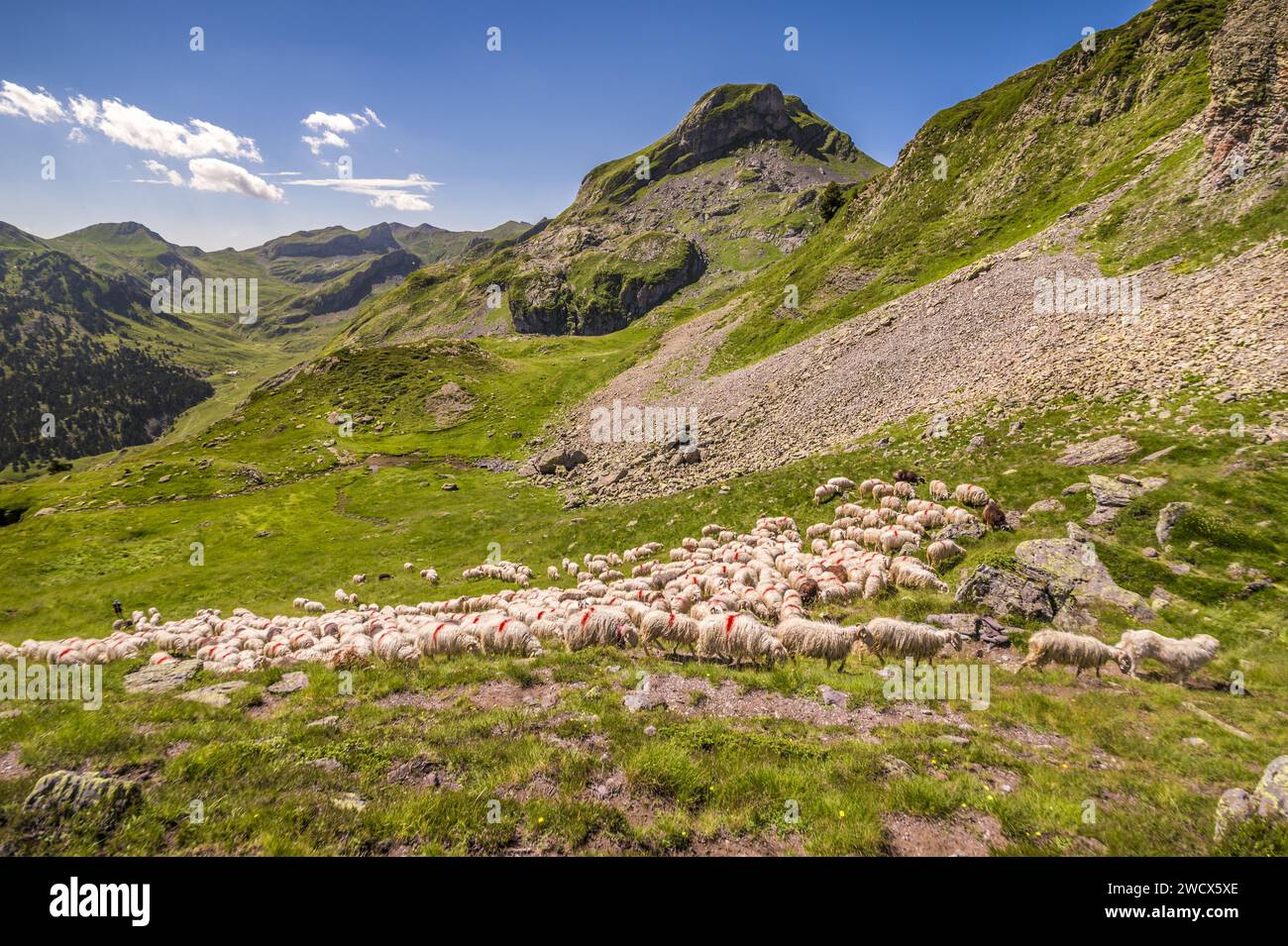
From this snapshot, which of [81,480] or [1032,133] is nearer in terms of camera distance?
[1032,133]

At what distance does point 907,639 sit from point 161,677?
88.8ft

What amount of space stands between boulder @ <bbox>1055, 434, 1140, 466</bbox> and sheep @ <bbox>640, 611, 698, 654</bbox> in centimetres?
2172

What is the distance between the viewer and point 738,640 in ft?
59.4

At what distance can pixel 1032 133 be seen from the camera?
65.2 meters

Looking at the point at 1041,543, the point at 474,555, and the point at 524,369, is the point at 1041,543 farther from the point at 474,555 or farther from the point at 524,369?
the point at 524,369

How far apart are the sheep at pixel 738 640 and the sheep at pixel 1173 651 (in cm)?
1049

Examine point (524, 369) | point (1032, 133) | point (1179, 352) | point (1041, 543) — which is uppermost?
point (1032, 133)

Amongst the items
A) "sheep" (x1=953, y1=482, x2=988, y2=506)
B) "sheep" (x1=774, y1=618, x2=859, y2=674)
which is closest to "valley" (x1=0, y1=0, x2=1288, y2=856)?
"sheep" (x1=774, y1=618, x2=859, y2=674)

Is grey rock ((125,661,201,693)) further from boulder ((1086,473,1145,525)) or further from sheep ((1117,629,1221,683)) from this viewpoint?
boulder ((1086,473,1145,525))

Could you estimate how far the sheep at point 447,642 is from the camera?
20250 mm

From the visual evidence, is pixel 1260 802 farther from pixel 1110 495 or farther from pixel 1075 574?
pixel 1110 495
